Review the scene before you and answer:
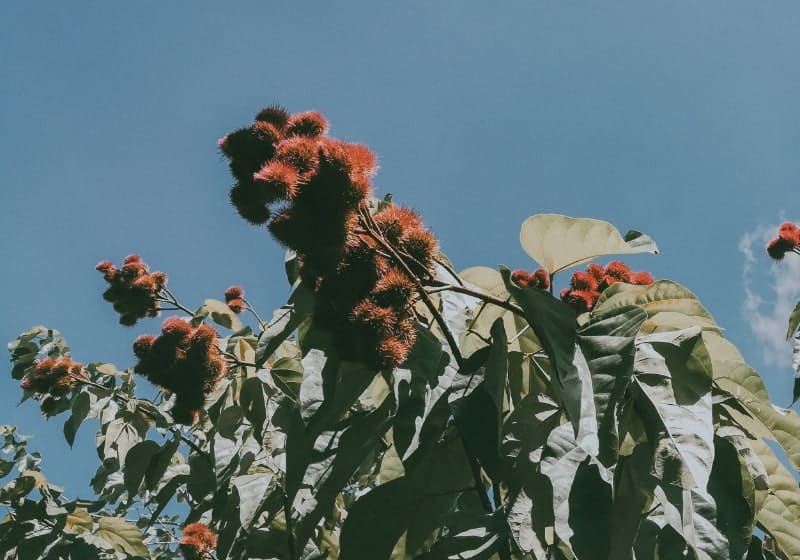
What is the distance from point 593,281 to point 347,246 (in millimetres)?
990

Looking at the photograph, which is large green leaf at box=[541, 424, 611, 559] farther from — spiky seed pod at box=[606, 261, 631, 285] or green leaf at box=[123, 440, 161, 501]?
green leaf at box=[123, 440, 161, 501]

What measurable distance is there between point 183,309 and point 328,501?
257 centimetres

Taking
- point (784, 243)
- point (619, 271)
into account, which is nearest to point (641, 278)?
point (619, 271)

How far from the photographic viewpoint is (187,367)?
107 inches

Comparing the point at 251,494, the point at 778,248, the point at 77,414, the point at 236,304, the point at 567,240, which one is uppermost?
the point at 778,248

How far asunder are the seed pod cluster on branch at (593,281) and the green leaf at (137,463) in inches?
82.2

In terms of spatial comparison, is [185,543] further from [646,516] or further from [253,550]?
[646,516]

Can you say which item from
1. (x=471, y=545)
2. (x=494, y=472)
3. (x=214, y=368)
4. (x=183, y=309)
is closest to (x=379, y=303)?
(x=494, y=472)

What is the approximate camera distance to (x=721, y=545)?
1461 millimetres

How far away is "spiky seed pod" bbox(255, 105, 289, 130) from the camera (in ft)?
7.13

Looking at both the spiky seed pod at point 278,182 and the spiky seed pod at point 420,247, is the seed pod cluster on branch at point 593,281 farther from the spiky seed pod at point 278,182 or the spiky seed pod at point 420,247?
Result: the spiky seed pod at point 278,182

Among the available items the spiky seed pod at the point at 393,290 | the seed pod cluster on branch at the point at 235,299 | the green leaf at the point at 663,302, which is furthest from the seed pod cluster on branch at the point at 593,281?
the seed pod cluster on branch at the point at 235,299

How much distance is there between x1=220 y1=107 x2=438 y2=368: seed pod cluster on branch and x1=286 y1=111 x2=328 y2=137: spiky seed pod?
19 centimetres

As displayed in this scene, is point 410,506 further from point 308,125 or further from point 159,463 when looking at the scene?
point 159,463
